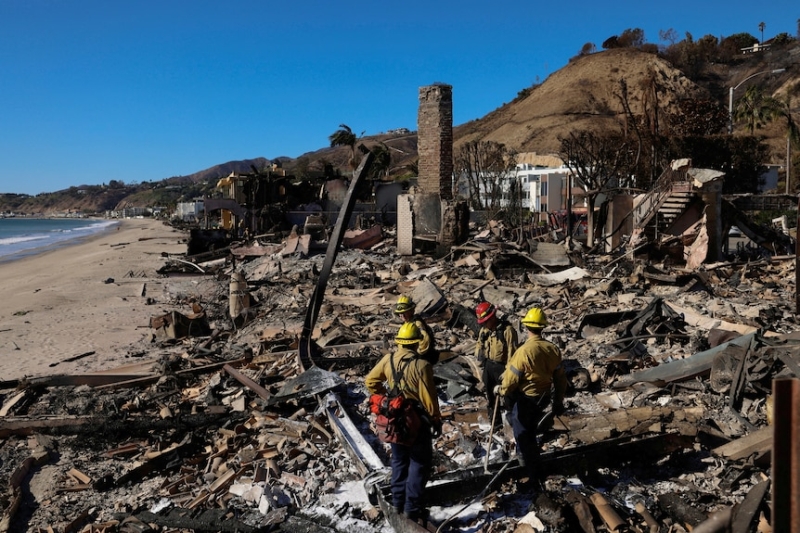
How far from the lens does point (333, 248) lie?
28.4ft

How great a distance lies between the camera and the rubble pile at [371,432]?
4910mm

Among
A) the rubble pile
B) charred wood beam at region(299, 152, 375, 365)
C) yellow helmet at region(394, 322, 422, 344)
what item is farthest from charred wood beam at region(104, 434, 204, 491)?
yellow helmet at region(394, 322, 422, 344)

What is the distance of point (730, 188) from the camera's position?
117ft

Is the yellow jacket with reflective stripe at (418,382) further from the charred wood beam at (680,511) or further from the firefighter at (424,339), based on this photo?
the charred wood beam at (680,511)

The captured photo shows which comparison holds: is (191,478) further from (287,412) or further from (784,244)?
(784,244)

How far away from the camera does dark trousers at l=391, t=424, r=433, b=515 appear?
4.45 meters

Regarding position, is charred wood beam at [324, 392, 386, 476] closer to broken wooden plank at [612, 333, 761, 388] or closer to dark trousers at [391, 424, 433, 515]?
dark trousers at [391, 424, 433, 515]

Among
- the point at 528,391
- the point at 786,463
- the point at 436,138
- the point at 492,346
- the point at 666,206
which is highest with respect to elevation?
the point at 436,138

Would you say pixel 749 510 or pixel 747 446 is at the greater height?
pixel 749 510

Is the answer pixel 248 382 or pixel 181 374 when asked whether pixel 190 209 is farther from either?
pixel 248 382

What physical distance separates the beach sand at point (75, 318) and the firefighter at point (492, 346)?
7.35m

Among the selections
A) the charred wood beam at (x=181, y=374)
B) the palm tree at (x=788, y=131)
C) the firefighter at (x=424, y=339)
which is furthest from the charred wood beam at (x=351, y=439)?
the palm tree at (x=788, y=131)

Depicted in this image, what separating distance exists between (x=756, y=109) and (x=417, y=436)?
43.5 m

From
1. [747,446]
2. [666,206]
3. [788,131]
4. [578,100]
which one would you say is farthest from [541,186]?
[747,446]
